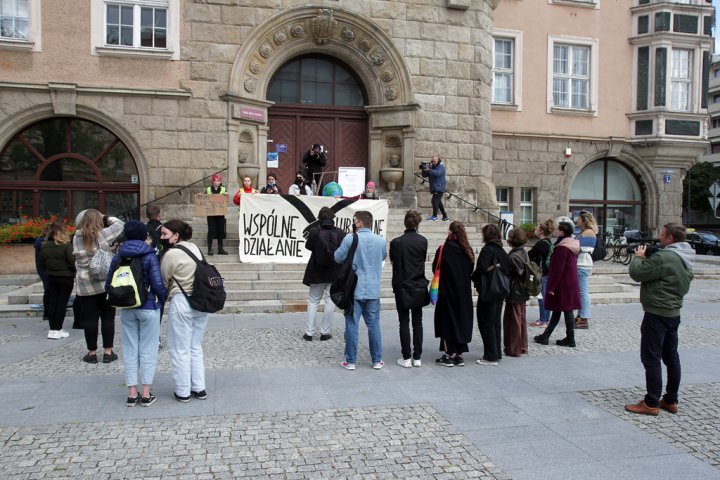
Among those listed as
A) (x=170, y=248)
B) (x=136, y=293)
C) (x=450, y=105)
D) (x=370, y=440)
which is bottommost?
(x=370, y=440)

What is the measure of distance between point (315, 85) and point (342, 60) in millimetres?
1061

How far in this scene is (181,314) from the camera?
5.71 m

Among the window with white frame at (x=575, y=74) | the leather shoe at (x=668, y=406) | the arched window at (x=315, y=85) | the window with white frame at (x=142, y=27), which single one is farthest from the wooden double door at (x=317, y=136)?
the leather shoe at (x=668, y=406)

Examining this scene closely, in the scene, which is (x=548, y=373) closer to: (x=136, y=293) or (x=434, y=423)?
(x=434, y=423)

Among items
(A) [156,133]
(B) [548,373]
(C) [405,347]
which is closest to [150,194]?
(A) [156,133]

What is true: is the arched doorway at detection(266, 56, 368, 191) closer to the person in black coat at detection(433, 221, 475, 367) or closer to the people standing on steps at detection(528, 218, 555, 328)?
Result: the people standing on steps at detection(528, 218, 555, 328)

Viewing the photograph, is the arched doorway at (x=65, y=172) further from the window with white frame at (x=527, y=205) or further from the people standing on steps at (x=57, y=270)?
the window with white frame at (x=527, y=205)

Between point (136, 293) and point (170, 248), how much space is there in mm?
541

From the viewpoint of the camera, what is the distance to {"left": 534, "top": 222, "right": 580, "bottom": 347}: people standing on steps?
8336mm

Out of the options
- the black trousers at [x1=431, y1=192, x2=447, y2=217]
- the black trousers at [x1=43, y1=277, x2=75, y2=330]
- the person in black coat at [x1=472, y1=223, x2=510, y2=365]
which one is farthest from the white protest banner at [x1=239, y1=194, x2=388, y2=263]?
the person in black coat at [x1=472, y1=223, x2=510, y2=365]

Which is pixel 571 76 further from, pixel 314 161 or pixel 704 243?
pixel 704 243

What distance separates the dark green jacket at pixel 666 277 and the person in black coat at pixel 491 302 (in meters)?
1.86

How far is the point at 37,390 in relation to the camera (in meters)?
6.18

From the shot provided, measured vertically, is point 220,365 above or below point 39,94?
below
